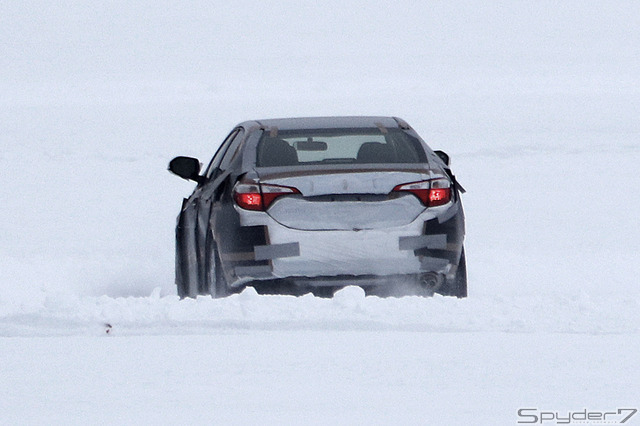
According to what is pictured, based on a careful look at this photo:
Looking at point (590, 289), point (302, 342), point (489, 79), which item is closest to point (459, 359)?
point (302, 342)

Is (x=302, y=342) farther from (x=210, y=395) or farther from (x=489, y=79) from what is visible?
(x=489, y=79)

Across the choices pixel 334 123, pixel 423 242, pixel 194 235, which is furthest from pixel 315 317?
pixel 194 235

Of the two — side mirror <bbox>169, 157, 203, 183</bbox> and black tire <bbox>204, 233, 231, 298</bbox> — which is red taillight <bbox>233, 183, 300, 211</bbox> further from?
side mirror <bbox>169, 157, 203, 183</bbox>

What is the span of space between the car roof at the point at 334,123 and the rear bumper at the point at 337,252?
0.95 metres

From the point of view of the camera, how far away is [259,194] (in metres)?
7.05

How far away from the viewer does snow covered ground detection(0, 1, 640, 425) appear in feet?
17.9

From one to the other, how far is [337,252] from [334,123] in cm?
122

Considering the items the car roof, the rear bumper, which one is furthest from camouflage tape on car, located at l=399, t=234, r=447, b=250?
the car roof

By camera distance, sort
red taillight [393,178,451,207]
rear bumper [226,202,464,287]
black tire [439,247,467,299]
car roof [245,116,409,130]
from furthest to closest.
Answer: car roof [245,116,409,130], black tire [439,247,467,299], red taillight [393,178,451,207], rear bumper [226,202,464,287]

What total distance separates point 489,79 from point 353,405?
63.0 metres

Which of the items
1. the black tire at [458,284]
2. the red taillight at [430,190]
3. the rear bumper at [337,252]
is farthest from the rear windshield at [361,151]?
the black tire at [458,284]

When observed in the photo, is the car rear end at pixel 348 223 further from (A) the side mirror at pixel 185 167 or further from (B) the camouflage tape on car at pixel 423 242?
(A) the side mirror at pixel 185 167

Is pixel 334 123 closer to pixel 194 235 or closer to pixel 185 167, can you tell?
pixel 185 167

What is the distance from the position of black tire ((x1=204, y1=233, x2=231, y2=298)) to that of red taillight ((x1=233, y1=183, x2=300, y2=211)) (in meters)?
0.42
